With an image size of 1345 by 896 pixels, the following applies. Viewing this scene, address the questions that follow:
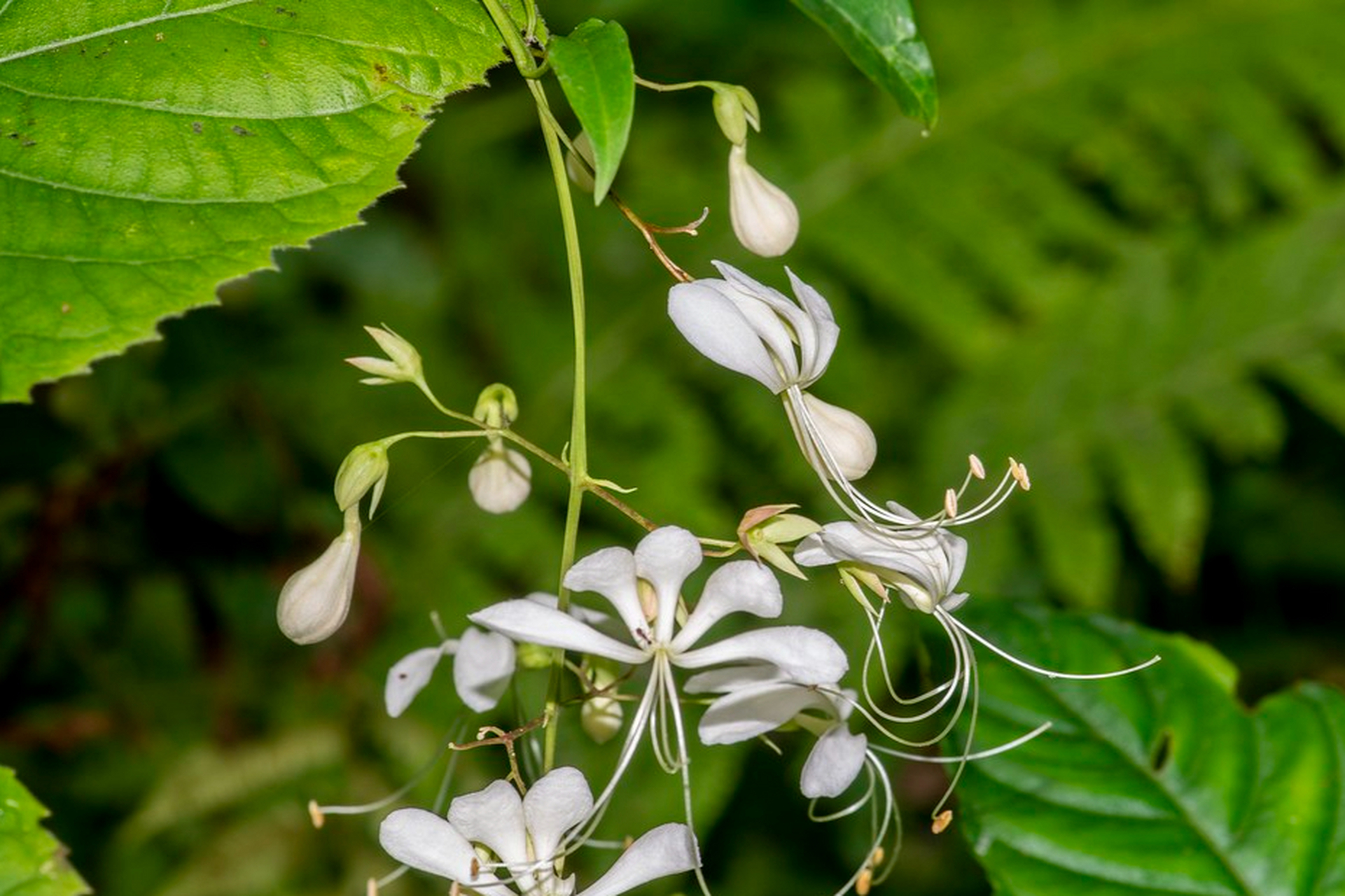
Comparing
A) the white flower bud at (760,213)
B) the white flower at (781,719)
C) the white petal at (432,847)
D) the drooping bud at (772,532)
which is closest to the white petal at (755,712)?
the white flower at (781,719)

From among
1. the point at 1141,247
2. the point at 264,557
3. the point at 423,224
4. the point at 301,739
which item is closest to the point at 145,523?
the point at 264,557

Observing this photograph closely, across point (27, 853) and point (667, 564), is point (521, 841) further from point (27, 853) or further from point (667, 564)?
point (27, 853)

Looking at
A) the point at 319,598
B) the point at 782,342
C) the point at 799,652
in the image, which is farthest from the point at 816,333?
the point at 319,598

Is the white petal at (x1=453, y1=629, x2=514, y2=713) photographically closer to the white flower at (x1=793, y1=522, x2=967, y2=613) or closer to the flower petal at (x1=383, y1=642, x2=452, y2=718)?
the flower petal at (x1=383, y1=642, x2=452, y2=718)

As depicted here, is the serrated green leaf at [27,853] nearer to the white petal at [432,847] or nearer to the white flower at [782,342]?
the white petal at [432,847]

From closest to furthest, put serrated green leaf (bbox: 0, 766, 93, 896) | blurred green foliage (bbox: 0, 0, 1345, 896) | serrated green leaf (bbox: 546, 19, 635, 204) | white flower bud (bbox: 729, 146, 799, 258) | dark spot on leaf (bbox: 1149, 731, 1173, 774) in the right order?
serrated green leaf (bbox: 546, 19, 635, 204) → serrated green leaf (bbox: 0, 766, 93, 896) → white flower bud (bbox: 729, 146, 799, 258) → dark spot on leaf (bbox: 1149, 731, 1173, 774) → blurred green foliage (bbox: 0, 0, 1345, 896)

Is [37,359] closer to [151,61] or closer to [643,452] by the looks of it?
[151,61]

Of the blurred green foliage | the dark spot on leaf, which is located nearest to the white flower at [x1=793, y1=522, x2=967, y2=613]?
the dark spot on leaf
